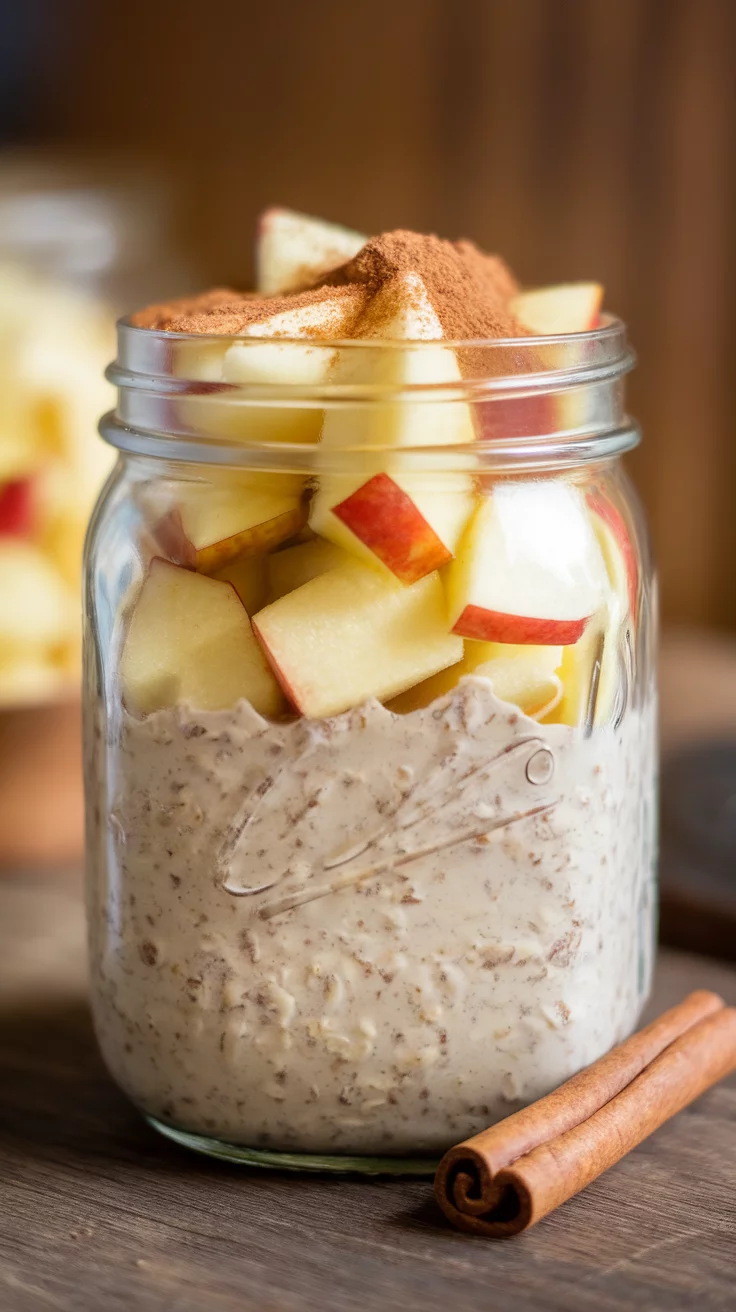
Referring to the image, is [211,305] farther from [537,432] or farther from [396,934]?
[396,934]

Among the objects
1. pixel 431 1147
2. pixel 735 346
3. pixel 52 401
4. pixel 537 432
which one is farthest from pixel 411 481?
pixel 735 346

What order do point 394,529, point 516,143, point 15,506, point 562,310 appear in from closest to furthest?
point 394,529 → point 562,310 → point 15,506 → point 516,143

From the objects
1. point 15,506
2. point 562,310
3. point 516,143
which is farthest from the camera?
point 516,143

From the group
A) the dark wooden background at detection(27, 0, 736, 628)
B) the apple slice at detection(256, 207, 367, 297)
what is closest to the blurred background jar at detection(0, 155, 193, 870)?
the dark wooden background at detection(27, 0, 736, 628)

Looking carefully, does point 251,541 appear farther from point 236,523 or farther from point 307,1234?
point 307,1234

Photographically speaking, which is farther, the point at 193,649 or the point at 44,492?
the point at 44,492

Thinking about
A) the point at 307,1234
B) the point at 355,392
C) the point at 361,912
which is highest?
the point at 355,392

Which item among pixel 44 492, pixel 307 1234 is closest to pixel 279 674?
pixel 307 1234
